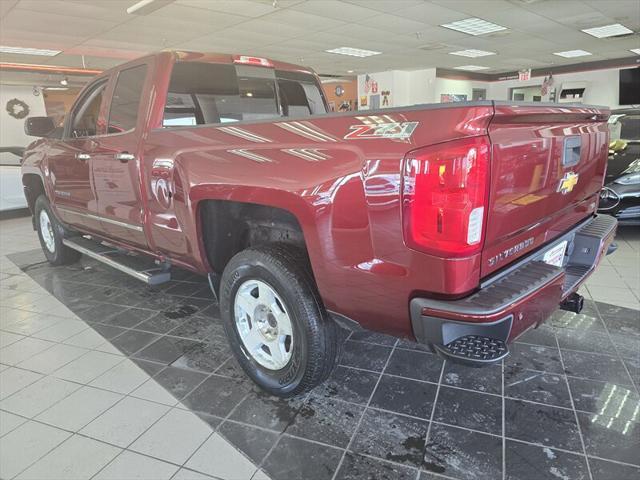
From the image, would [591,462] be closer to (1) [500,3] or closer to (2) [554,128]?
(2) [554,128]

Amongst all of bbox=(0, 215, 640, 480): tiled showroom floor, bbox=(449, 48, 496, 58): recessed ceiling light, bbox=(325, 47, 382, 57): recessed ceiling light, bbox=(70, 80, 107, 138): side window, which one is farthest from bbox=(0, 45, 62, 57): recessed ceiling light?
bbox=(449, 48, 496, 58): recessed ceiling light

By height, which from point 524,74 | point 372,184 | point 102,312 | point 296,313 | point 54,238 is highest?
point 524,74

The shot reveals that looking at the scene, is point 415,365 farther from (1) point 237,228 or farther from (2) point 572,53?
(2) point 572,53

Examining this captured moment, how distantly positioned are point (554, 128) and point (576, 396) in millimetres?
1354

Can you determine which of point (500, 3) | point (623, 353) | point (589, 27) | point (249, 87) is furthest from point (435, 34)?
point (623, 353)

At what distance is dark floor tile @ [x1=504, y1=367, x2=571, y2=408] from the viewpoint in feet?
7.43

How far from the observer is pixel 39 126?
395 centimetres

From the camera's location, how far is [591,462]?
183 cm

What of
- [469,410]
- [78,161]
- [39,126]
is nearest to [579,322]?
[469,410]

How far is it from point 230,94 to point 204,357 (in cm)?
179

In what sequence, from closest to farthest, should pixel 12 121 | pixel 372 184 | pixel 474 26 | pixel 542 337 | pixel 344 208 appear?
pixel 372 184
pixel 344 208
pixel 542 337
pixel 474 26
pixel 12 121

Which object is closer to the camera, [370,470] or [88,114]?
[370,470]

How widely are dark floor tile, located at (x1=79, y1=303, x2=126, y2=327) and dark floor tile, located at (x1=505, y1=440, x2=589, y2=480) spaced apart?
2.87 meters

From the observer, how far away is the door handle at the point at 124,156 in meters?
2.84
